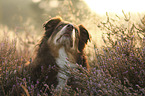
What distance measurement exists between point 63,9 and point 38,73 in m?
2.53

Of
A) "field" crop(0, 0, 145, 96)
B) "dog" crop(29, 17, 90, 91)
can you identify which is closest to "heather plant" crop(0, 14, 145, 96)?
"field" crop(0, 0, 145, 96)

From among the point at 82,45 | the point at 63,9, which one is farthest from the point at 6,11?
the point at 82,45

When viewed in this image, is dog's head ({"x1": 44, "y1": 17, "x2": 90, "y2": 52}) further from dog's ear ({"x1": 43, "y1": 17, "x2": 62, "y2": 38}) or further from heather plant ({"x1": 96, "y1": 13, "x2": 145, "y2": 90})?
heather plant ({"x1": 96, "y1": 13, "x2": 145, "y2": 90})

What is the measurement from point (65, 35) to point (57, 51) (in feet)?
1.20

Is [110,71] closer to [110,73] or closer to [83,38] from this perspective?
[110,73]

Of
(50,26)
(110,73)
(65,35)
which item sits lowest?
(110,73)

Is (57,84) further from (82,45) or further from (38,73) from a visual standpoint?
(82,45)

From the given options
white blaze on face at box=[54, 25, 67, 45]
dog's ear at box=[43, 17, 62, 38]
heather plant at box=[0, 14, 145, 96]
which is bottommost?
heather plant at box=[0, 14, 145, 96]

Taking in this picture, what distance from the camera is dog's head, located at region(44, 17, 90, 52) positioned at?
3369 millimetres

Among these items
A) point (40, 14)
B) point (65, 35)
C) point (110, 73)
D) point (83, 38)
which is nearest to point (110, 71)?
point (110, 73)

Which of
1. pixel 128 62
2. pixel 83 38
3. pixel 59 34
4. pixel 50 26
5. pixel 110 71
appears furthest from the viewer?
pixel 83 38

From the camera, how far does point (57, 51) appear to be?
3.39 m

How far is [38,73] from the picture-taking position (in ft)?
10.0

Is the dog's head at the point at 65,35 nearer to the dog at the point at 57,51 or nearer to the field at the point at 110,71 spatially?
the dog at the point at 57,51
